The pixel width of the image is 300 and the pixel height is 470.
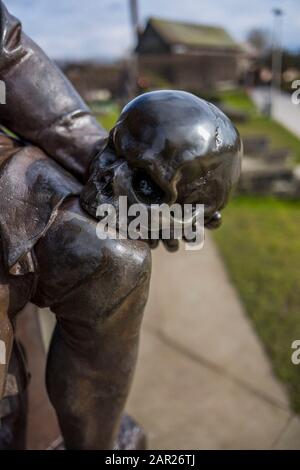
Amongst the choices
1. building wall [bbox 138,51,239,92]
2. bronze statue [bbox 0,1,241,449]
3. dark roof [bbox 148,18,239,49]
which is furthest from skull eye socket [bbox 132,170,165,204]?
building wall [bbox 138,51,239,92]

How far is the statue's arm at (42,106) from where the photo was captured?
124 cm

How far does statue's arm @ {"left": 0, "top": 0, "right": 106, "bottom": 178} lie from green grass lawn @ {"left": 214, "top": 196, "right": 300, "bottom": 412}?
5.98 feet

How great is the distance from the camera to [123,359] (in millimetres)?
1258

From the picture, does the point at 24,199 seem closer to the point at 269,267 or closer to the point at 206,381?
the point at 206,381

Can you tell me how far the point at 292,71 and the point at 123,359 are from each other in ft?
97.2

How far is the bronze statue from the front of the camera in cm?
103

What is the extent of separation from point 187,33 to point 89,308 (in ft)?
49.2

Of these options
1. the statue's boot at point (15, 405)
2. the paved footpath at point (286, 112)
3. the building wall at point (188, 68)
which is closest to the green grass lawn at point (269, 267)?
the statue's boot at point (15, 405)

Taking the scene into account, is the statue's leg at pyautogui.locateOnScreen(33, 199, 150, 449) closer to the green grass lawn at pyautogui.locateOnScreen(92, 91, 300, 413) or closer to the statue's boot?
the statue's boot

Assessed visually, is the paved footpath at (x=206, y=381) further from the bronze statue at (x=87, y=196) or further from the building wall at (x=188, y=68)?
the building wall at (x=188, y=68)

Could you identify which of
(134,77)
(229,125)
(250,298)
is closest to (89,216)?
(229,125)

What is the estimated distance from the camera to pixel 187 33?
14609mm

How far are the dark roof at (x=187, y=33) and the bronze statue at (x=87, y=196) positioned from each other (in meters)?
13.2

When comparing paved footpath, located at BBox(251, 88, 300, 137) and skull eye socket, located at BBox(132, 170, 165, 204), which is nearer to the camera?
skull eye socket, located at BBox(132, 170, 165, 204)
